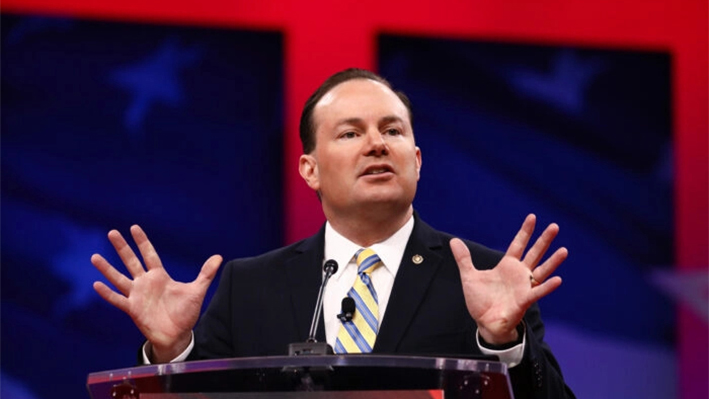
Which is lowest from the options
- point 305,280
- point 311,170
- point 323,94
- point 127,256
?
point 305,280

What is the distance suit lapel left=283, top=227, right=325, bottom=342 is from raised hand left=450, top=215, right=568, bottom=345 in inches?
20.1

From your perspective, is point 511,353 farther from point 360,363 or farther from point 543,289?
point 360,363

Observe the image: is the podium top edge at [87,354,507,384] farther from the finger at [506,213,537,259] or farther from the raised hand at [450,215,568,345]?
the finger at [506,213,537,259]

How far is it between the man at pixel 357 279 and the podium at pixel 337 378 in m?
0.37

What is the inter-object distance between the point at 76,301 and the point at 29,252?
0.26m

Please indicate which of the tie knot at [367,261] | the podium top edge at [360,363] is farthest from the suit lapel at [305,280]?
the podium top edge at [360,363]

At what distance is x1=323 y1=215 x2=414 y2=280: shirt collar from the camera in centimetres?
261

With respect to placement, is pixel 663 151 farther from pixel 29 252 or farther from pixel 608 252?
pixel 29 252

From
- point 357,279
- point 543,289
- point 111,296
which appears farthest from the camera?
point 357,279

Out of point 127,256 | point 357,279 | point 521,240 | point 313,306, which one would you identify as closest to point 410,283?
point 357,279

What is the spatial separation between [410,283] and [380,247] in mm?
178

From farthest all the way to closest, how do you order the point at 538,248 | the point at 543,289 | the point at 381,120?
the point at 381,120
the point at 538,248
the point at 543,289

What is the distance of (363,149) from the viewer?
263cm

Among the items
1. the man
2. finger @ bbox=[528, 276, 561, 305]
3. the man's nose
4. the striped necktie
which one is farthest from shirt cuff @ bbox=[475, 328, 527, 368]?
the man's nose
